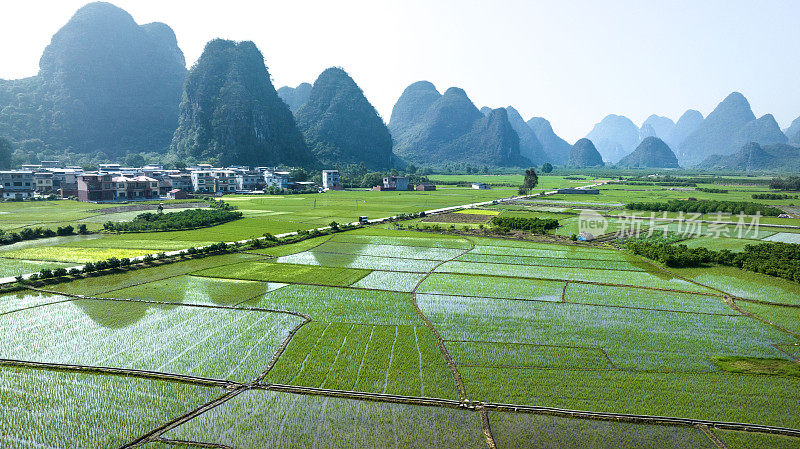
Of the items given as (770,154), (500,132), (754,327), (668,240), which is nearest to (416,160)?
(500,132)

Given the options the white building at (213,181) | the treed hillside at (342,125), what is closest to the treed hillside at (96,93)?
the treed hillside at (342,125)

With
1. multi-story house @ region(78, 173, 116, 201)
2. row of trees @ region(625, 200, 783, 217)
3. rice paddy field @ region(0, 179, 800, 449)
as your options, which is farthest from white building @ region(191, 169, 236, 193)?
row of trees @ region(625, 200, 783, 217)

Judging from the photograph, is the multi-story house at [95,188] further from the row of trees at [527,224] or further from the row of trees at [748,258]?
the row of trees at [748,258]

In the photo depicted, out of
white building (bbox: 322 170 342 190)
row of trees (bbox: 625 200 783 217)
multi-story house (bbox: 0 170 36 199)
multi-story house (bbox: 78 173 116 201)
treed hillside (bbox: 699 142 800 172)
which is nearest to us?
row of trees (bbox: 625 200 783 217)

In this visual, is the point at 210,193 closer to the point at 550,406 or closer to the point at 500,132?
the point at 550,406

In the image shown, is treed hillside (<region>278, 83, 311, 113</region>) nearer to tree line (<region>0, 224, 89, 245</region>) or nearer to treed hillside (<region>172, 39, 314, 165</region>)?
treed hillside (<region>172, 39, 314, 165</region>)

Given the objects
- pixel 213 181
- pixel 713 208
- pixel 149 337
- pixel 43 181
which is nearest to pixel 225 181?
pixel 213 181

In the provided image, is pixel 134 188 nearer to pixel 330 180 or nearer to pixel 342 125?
pixel 330 180
